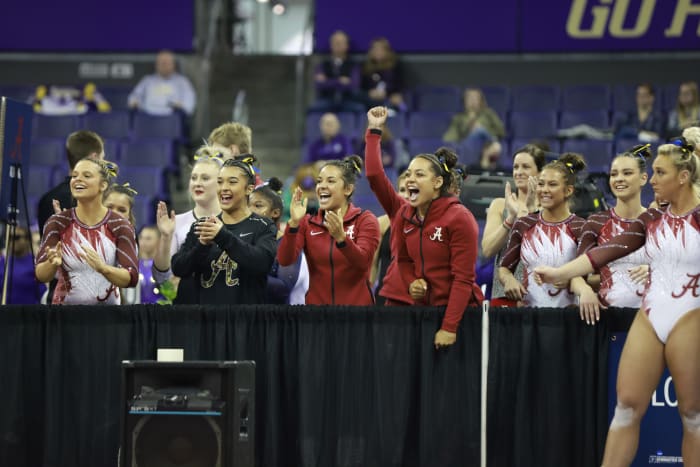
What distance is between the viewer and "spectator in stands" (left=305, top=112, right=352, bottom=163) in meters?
11.1

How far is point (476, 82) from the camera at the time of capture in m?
13.9

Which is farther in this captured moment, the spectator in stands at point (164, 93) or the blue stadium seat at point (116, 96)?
the blue stadium seat at point (116, 96)

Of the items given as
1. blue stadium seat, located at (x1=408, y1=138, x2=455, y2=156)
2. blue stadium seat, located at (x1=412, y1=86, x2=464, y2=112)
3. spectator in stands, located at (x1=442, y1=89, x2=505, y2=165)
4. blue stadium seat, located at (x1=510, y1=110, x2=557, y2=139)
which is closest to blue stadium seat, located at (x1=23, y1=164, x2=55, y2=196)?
blue stadium seat, located at (x1=408, y1=138, x2=455, y2=156)

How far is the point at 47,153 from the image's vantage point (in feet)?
39.8

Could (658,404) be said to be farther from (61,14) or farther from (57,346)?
(61,14)

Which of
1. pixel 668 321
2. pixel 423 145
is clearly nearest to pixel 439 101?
pixel 423 145

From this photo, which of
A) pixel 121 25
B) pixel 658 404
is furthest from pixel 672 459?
pixel 121 25

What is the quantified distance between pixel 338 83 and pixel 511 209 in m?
6.63

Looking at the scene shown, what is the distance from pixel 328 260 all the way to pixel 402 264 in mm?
452

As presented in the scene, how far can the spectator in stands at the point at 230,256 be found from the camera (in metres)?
5.88

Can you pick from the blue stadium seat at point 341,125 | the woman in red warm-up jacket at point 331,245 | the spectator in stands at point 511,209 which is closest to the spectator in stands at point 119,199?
the woman in red warm-up jacket at point 331,245

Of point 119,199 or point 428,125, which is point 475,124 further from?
point 119,199

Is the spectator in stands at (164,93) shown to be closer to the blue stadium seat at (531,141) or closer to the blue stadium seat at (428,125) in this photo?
the blue stadium seat at (428,125)

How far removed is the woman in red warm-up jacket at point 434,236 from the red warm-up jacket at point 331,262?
0.97ft
